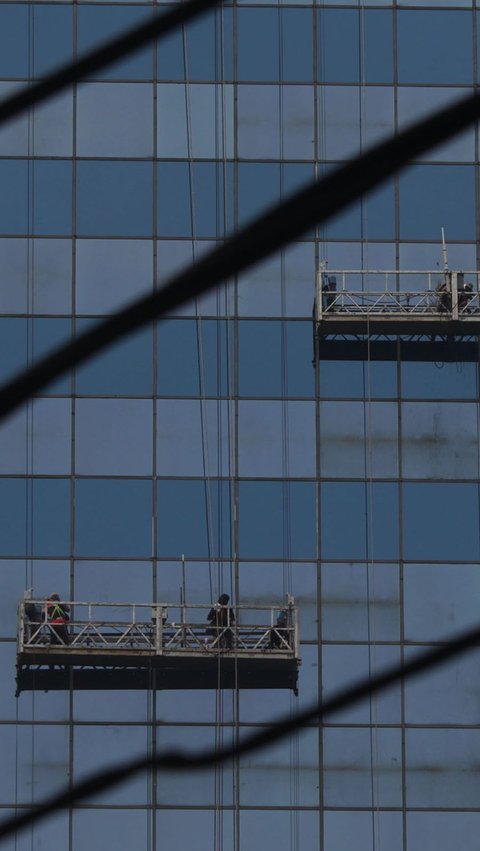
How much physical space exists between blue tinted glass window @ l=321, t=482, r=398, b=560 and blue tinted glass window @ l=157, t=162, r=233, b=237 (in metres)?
→ 4.97

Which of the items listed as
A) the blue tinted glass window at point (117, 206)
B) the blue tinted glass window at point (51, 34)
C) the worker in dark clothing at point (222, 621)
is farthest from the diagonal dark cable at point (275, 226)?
the blue tinted glass window at point (51, 34)

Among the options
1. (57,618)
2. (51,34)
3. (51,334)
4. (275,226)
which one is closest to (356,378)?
(51,334)

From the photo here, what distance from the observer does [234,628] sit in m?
34.1

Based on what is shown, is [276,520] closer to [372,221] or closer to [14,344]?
[14,344]

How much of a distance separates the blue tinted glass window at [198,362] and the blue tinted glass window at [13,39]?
539 centimetres

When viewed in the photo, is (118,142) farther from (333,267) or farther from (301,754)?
(301,754)

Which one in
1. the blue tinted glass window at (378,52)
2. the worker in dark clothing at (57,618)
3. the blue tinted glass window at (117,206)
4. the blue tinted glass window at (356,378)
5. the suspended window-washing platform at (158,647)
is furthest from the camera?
the blue tinted glass window at (378,52)

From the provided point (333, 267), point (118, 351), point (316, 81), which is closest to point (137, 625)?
point (118, 351)

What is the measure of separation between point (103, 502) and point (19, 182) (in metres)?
5.90

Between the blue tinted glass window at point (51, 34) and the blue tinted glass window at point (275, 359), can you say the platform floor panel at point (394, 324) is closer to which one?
the blue tinted glass window at point (275, 359)

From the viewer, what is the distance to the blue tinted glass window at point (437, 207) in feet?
119

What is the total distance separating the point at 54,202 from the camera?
35.9 m

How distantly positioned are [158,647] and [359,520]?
3.98 meters

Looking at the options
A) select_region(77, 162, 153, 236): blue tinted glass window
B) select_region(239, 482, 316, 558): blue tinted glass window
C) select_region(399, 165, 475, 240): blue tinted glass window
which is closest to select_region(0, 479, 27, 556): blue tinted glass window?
select_region(239, 482, 316, 558): blue tinted glass window
